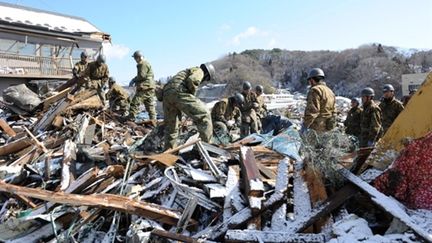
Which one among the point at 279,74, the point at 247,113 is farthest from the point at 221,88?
the point at 279,74

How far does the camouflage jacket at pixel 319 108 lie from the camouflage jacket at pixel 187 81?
1.56m

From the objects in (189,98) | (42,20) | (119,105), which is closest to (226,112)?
(119,105)

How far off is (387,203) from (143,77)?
6.39m

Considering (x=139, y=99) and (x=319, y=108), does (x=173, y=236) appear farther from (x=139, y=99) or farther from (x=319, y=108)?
(x=139, y=99)

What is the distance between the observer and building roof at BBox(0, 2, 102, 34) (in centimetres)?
1742

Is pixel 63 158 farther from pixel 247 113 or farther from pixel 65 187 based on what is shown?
pixel 247 113

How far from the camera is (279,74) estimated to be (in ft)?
171

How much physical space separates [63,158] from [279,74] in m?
48.3

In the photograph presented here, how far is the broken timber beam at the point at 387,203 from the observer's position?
2726mm

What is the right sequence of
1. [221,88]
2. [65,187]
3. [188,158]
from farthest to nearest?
[221,88] < [188,158] < [65,187]

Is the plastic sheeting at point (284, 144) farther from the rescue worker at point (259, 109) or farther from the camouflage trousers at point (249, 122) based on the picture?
the rescue worker at point (259, 109)

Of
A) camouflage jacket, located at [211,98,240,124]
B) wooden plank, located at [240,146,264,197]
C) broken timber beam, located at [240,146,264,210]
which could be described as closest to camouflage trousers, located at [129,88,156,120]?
camouflage jacket, located at [211,98,240,124]

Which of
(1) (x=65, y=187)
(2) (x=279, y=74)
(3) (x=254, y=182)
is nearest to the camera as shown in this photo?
(3) (x=254, y=182)

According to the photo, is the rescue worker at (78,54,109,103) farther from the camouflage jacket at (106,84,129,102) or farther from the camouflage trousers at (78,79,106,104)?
the camouflage jacket at (106,84,129,102)
